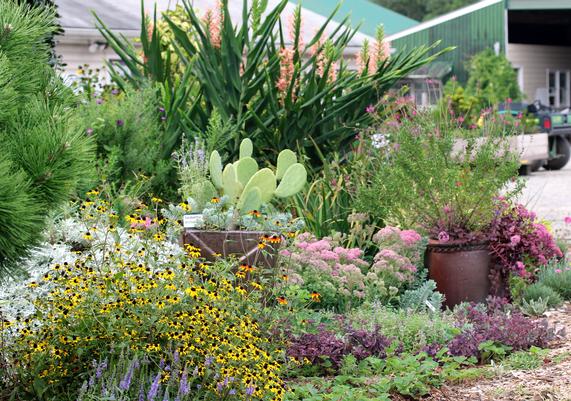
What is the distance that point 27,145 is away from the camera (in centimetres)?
343

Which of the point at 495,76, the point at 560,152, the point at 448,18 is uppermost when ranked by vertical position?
the point at 448,18

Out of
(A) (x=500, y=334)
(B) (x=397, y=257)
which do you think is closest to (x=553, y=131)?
(B) (x=397, y=257)

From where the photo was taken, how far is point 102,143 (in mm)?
8562

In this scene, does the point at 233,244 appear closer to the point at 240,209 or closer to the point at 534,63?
the point at 240,209

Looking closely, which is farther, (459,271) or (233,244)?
(459,271)

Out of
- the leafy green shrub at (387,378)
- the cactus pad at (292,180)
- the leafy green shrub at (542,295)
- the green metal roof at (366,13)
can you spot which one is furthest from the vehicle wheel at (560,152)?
the leafy green shrub at (387,378)

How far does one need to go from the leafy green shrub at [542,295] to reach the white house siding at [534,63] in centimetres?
2569

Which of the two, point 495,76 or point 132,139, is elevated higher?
point 495,76

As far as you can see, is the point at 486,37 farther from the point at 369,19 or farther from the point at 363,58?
the point at 363,58

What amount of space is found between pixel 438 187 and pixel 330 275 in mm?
1255

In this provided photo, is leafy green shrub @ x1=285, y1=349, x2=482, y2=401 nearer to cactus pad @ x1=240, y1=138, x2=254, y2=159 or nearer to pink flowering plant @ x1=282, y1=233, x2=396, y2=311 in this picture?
pink flowering plant @ x1=282, y1=233, x2=396, y2=311

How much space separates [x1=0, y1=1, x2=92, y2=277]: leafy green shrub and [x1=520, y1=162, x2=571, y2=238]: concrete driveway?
6.32 meters

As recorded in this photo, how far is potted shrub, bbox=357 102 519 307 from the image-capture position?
6.75 metres

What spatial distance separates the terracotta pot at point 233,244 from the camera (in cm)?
582
